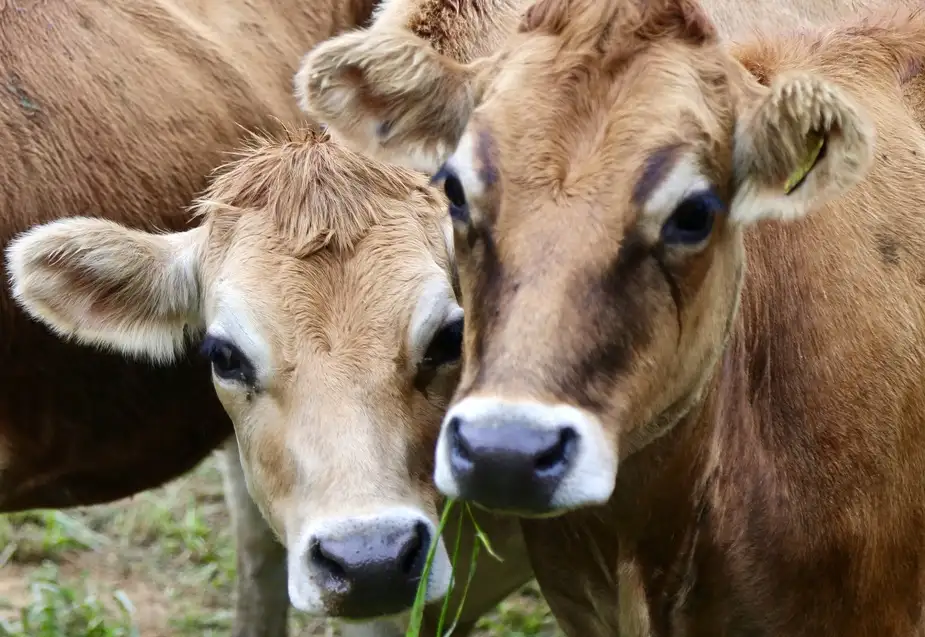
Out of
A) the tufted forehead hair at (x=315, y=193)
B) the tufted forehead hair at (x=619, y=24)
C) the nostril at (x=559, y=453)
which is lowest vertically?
the tufted forehead hair at (x=315, y=193)

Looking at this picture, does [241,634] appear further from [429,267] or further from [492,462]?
[492,462]

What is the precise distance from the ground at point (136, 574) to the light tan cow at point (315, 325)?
2.10 meters

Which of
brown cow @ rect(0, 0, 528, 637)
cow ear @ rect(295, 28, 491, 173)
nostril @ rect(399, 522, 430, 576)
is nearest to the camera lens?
nostril @ rect(399, 522, 430, 576)

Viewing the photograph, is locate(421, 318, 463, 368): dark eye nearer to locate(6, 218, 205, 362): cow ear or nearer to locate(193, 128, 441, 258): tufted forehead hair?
locate(193, 128, 441, 258): tufted forehead hair

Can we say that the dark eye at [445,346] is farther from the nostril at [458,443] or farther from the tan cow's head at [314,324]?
the nostril at [458,443]

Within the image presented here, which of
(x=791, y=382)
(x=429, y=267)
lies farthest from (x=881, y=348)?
(x=429, y=267)

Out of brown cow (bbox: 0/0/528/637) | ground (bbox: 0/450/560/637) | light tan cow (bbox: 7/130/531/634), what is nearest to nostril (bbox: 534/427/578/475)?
light tan cow (bbox: 7/130/531/634)

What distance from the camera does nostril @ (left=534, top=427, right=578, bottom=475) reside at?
2850 millimetres

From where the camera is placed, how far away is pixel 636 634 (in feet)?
12.4

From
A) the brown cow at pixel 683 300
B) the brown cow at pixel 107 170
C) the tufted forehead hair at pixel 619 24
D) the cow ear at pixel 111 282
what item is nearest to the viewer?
the brown cow at pixel 683 300

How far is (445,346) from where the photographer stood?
3777mm

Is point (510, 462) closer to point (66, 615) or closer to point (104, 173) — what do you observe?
point (104, 173)

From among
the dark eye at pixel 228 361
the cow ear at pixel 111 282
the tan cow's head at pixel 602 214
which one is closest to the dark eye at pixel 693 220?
the tan cow's head at pixel 602 214

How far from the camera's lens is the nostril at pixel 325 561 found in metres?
3.36
